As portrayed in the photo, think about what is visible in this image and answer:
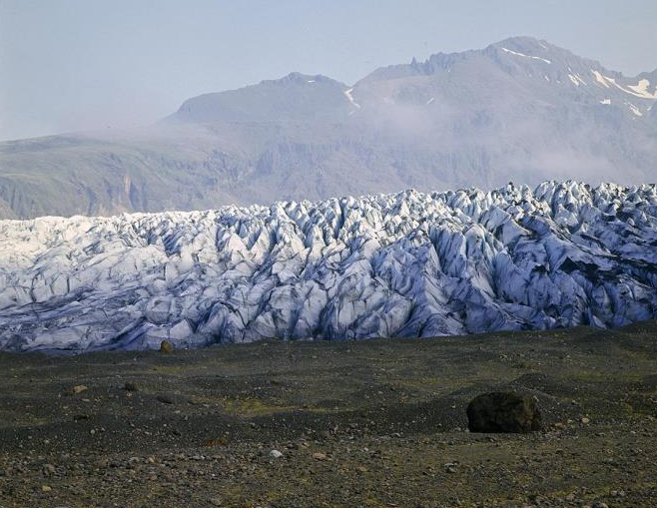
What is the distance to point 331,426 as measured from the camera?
2019 centimetres

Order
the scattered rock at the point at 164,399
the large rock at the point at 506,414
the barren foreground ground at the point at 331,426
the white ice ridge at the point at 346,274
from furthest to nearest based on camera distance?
the white ice ridge at the point at 346,274 → the scattered rock at the point at 164,399 → the large rock at the point at 506,414 → the barren foreground ground at the point at 331,426

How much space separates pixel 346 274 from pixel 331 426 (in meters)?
25.5

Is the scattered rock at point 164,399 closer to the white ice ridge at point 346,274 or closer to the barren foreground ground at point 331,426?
the barren foreground ground at point 331,426

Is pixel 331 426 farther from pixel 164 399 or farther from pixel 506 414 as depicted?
pixel 164 399

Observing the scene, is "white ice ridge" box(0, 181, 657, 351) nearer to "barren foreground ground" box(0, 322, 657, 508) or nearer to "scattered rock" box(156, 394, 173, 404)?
"barren foreground ground" box(0, 322, 657, 508)

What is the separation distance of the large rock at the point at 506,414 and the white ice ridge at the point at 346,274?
2374 cm

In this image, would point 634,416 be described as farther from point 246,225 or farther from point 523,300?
point 246,225

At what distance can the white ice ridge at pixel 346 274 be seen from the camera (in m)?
42.7

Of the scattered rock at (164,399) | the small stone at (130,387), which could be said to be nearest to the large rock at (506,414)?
the scattered rock at (164,399)

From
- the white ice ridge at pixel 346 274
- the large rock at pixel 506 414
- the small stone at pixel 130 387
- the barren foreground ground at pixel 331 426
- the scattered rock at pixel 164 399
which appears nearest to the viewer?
the barren foreground ground at pixel 331 426

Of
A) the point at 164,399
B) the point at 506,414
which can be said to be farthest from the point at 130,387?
the point at 506,414

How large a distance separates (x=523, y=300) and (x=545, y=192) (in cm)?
1896

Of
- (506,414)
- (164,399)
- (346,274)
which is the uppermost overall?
(506,414)

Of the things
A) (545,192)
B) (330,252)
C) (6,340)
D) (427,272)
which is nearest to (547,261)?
(427,272)
